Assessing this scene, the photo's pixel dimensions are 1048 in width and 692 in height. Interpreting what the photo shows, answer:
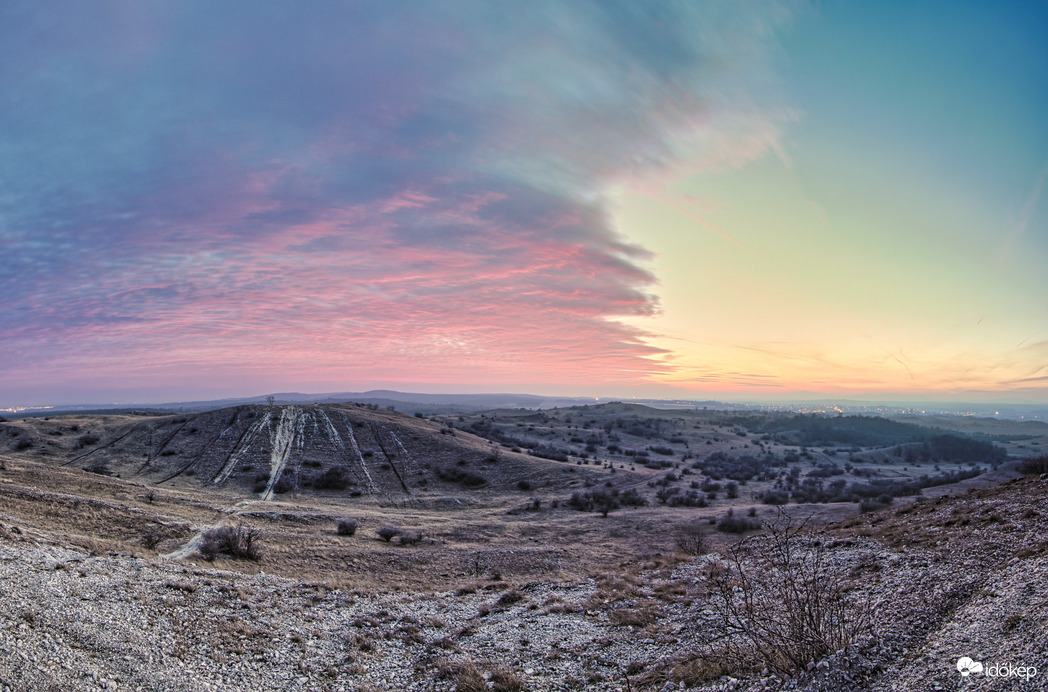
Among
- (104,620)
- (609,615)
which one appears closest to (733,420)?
(609,615)

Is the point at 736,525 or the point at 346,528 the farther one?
the point at 736,525

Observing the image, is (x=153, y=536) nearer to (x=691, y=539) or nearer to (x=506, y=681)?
(x=506, y=681)

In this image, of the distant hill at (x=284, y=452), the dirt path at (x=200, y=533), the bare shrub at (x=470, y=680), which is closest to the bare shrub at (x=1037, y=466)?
the bare shrub at (x=470, y=680)

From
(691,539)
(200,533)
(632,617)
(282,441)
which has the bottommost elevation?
(691,539)

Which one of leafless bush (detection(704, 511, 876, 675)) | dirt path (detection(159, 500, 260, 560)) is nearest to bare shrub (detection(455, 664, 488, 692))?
leafless bush (detection(704, 511, 876, 675))

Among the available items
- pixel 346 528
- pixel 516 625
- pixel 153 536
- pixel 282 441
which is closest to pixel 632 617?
pixel 516 625

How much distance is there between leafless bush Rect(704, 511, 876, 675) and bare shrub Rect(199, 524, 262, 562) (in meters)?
16.6

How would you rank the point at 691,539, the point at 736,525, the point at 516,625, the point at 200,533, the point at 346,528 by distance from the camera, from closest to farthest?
the point at 516,625, the point at 200,533, the point at 691,539, the point at 346,528, the point at 736,525

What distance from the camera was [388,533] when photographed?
24094 mm

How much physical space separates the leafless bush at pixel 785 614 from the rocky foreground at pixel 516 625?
0.70ft

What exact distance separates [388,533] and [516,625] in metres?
12.2

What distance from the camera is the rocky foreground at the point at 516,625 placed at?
735cm

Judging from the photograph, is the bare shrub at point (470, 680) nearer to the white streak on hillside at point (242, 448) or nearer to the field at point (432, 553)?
the field at point (432, 553)

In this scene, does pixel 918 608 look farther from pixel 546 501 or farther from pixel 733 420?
pixel 733 420
